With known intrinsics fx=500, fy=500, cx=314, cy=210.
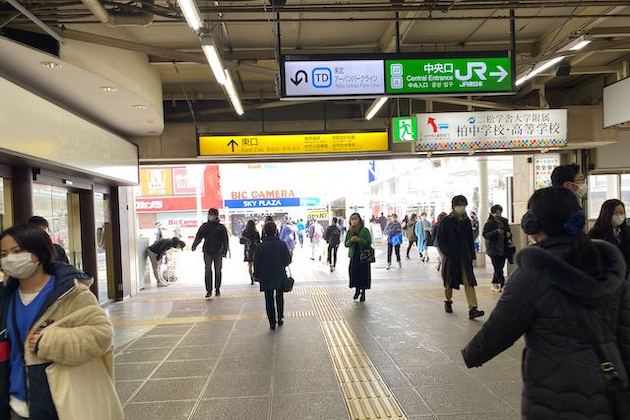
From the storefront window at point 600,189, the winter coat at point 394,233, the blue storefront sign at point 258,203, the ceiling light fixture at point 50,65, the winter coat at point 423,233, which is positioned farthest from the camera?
the blue storefront sign at point 258,203

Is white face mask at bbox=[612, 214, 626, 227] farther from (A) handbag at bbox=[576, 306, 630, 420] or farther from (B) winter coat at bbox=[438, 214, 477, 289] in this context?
(A) handbag at bbox=[576, 306, 630, 420]

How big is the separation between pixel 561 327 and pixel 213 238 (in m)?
8.34

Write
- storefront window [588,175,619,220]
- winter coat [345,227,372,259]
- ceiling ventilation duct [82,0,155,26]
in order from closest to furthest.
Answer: ceiling ventilation duct [82,0,155,26] → winter coat [345,227,372,259] → storefront window [588,175,619,220]

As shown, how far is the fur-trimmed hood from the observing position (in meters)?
1.73

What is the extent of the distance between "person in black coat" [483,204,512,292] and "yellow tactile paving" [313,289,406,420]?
3.43 meters

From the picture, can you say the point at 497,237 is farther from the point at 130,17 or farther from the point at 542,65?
the point at 130,17

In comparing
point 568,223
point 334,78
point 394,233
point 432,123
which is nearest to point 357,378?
point 568,223

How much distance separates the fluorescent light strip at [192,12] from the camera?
4.44 meters

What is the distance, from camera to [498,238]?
874 centimetres

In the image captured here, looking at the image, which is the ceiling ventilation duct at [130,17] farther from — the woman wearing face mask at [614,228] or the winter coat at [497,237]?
the winter coat at [497,237]

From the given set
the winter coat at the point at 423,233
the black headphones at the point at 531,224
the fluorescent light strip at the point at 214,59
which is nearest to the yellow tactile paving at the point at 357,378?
the black headphones at the point at 531,224

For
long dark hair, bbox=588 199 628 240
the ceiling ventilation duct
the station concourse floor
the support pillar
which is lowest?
the station concourse floor

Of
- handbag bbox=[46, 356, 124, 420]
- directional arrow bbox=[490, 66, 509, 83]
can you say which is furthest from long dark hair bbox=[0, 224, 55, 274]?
directional arrow bbox=[490, 66, 509, 83]

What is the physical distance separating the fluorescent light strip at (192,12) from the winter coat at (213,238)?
5.27 m
